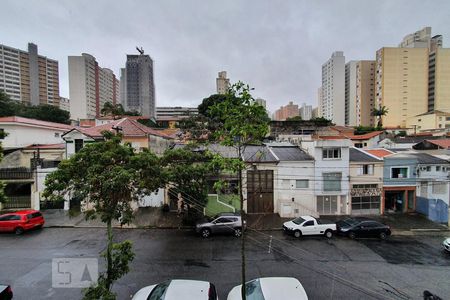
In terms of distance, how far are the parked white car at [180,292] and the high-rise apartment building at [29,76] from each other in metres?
134

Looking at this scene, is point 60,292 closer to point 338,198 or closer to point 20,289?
point 20,289

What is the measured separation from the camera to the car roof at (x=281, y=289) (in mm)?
8087

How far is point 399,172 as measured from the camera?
958 inches

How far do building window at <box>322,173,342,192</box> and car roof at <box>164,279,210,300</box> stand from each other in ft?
60.5

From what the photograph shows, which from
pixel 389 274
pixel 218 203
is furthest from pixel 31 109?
pixel 389 274

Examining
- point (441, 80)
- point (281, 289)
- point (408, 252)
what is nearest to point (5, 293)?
point (281, 289)

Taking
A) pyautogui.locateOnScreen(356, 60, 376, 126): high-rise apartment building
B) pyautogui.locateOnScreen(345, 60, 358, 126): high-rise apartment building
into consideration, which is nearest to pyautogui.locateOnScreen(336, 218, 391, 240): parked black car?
pyautogui.locateOnScreen(356, 60, 376, 126): high-rise apartment building

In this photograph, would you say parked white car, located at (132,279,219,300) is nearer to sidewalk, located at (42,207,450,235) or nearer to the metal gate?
sidewalk, located at (42,207,450,235)

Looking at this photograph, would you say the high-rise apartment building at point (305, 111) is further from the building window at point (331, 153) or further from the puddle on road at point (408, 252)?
the puddle on road at point (408, 252)

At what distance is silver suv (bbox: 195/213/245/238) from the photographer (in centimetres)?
1812

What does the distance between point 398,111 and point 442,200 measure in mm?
88732

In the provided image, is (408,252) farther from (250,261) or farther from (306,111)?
(306,111)

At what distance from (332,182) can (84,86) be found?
126271 millimetres

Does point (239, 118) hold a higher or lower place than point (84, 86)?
lower
